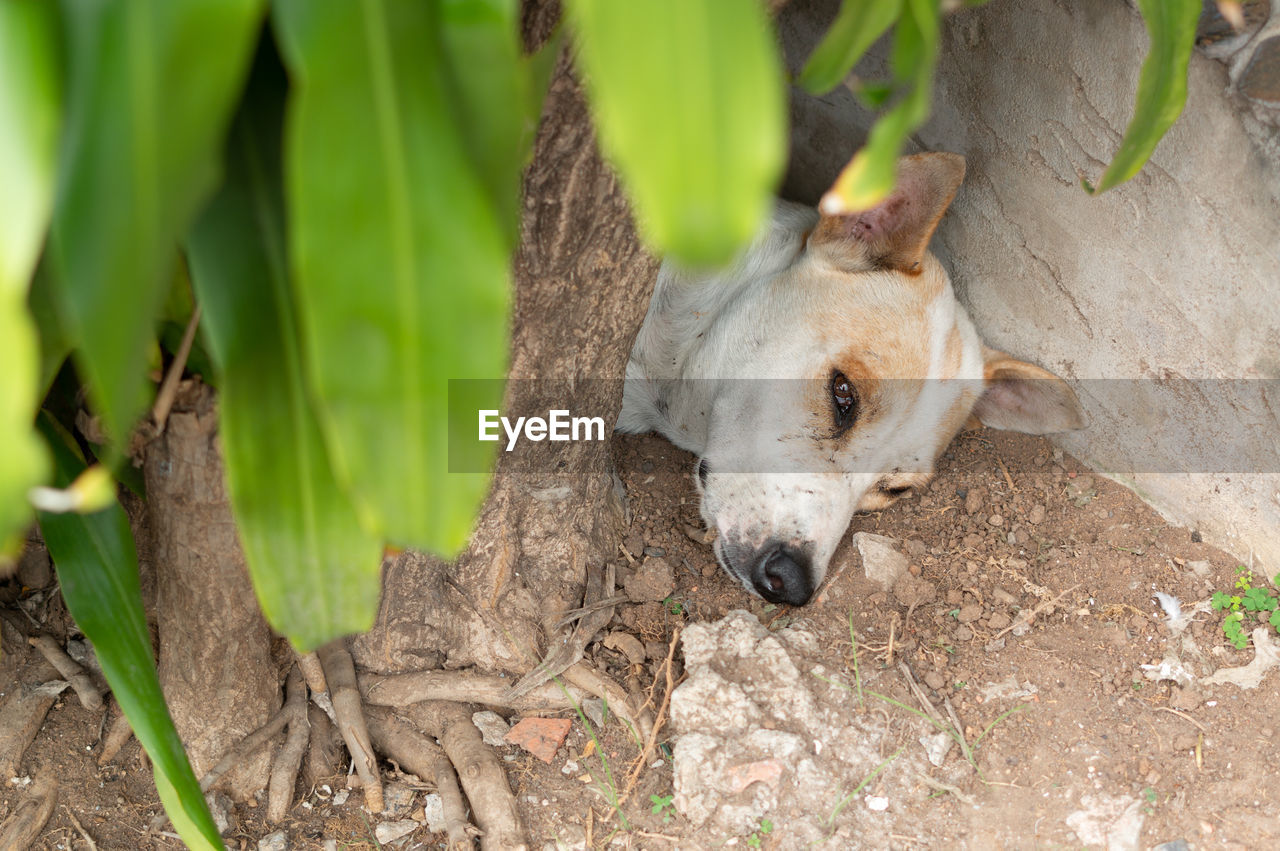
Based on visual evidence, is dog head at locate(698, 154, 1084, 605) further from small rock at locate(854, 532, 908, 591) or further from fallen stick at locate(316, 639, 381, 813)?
fallen stick at locate(316, 639, 381, 813)

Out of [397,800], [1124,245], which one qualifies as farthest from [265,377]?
[1124,245]

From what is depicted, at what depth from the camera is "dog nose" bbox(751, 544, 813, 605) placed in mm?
2322

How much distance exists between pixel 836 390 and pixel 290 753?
Answer: 166 cm

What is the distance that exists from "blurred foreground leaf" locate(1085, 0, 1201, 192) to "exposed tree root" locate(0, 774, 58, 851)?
7.92ft

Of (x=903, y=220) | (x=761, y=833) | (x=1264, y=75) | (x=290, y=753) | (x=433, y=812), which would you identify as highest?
(x=1264, y=75)

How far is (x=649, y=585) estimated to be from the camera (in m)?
2.41

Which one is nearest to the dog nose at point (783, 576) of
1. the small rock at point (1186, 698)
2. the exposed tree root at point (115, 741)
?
the small rock at point (1186, 698)

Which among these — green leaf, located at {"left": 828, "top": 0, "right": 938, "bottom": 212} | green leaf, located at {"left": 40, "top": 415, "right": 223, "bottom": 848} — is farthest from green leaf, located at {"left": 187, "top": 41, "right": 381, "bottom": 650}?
green leaf, located at {"left": 828, "top": 0, "right": 938, "bottom": 212}

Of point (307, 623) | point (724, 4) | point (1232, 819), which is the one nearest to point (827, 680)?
point (1232, 819)

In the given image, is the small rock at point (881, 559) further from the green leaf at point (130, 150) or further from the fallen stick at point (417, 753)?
the green leaf at point (130, 150)

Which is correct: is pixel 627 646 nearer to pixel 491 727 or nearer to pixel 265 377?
pixel 491 727

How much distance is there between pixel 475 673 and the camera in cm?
229

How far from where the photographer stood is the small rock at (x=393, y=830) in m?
2.06

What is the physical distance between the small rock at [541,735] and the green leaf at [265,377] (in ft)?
3.89
